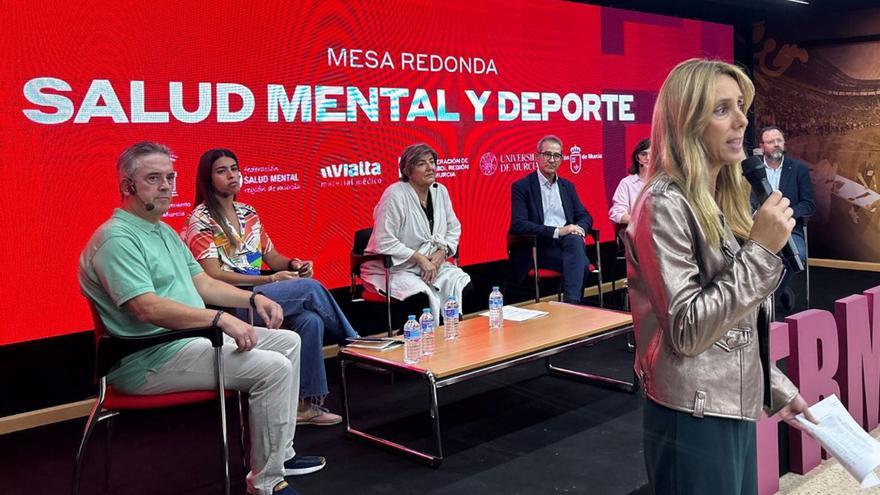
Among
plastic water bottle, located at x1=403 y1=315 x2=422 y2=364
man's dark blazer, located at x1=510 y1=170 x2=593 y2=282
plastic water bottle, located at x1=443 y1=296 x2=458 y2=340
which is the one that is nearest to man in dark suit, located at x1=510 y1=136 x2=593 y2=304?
man's dark blazer, located at x1=510 y1=170 x2=593 y2=282

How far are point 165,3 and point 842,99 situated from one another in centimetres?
683

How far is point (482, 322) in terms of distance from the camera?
414cm

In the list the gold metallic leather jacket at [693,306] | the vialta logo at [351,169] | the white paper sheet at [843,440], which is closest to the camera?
the gold metallic leather jacket at [693,306]

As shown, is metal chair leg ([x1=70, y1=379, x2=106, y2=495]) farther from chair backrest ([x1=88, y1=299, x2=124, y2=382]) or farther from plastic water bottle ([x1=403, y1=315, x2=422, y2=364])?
plastic water bottle ([x1=403, y1=315, x2=422, y2=364])

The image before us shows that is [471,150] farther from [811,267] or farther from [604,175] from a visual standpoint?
[811,267]

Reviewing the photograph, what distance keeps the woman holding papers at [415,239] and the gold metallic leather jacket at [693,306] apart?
319 cm

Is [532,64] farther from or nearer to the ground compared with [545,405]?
farther from the ground

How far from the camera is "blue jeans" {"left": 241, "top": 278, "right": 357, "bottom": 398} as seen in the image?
3686 mm

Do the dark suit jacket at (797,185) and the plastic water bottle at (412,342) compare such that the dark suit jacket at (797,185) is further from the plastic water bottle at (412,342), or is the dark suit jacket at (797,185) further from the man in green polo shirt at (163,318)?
→ the man in green polo shirt at (163,318)

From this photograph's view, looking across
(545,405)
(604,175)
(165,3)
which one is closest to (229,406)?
(545,405)

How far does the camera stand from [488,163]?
6148 mm

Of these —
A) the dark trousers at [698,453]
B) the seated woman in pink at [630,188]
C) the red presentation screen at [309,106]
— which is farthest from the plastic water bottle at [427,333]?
the seated woman in pink at [630,188]

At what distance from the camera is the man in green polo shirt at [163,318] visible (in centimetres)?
274

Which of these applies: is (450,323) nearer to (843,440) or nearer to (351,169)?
(351,169)
